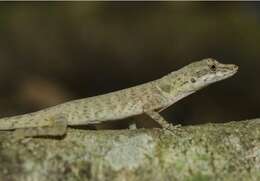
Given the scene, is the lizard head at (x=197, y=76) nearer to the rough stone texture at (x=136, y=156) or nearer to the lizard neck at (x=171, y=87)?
the lizard neck at (x=171, y=87)

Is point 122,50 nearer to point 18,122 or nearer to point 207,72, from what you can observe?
point 207,72

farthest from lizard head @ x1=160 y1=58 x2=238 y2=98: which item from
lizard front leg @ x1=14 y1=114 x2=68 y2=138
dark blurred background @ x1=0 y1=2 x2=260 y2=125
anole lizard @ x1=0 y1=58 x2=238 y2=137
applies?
dark blurred background @ x1=0 y1=2 x2=260 y2=125

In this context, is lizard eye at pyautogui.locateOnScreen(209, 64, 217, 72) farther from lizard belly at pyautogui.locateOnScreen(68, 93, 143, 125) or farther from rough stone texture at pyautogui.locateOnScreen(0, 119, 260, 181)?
rough stone texture at pyautogui.locateOnScreen(0, 119, 260, 181)

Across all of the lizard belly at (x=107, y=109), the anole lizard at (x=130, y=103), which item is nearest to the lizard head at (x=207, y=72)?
the anole lizard at (x=130, y=103)

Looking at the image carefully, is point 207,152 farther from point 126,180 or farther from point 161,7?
point 161,7

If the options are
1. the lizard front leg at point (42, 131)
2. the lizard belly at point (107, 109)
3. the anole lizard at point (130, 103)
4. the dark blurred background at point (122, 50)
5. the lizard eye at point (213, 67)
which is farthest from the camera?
the dark blurred background at point (122, 50)

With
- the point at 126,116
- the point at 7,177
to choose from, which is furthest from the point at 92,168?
the point at 126,116
